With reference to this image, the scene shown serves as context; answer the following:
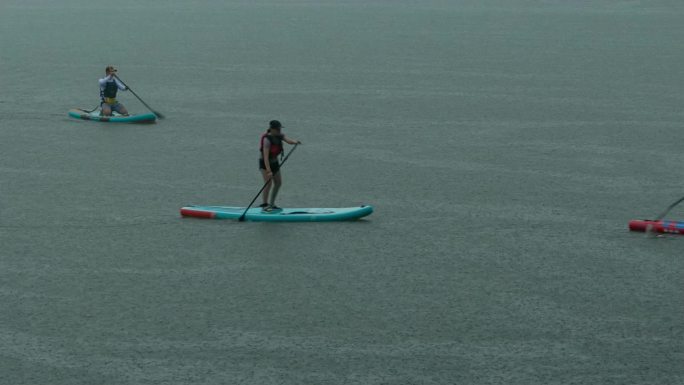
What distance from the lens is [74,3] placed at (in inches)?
4264

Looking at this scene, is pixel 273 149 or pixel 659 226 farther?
pixel 273 149

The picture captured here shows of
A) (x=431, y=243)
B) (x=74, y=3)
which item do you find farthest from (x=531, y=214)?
(x=74, y=3)

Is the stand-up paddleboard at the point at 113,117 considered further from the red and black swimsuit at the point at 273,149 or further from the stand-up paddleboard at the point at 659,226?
the stand-up paddleboard at the point at 659,226

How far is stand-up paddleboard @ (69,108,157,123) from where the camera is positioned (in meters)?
32.7

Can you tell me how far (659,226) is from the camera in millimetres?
19594

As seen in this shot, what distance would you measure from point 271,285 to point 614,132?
49.5 ft

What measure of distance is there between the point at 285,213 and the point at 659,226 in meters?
6.04

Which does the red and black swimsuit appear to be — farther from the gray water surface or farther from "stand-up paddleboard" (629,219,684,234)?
"stand-up paddleboard" (629,219,684,234)

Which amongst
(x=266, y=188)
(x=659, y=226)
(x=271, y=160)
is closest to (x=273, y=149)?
(x=271, y=160)

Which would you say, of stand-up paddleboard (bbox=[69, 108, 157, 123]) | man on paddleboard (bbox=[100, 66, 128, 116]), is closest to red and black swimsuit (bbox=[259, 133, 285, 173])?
stand-up paddleboard (bbox=[69, 108, 157, 123])

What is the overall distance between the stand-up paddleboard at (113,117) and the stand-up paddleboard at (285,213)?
467 inches

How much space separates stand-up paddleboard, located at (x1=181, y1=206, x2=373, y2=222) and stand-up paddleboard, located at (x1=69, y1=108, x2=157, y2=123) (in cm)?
1187

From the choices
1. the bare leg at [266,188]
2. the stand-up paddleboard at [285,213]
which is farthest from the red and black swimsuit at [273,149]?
the stand-up paddleboard at [285,213]

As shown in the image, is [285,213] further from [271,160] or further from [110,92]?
[110,92]
